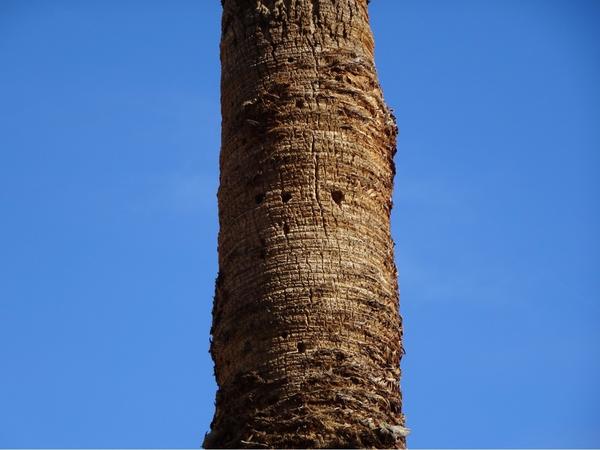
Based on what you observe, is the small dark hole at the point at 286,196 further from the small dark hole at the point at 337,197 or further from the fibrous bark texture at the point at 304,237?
the small dark hole at the point at 337,197

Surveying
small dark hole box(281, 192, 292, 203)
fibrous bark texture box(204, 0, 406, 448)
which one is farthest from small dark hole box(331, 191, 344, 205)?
small dark hole box(281, 192, 292, 203)

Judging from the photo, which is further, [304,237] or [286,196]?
[286,196]

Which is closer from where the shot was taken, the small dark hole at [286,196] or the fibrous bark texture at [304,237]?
the fibrous bark texture at [304,237]

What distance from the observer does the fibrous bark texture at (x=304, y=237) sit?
10.1 metres

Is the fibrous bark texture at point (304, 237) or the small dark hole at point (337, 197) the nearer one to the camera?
the fibrous bark texture at point (304, 237)

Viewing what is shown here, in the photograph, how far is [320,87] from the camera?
1130cm

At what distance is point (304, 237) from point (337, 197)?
507mm

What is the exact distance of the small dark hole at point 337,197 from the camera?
10836mm

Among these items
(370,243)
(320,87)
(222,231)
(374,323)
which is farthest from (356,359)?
(320,87)

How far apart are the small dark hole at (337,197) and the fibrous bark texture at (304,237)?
0.01 meters

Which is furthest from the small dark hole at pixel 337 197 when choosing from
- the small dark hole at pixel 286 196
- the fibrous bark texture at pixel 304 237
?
the small dark hole at pixel 286 196

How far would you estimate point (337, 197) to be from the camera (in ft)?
35.6

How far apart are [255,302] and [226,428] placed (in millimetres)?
1065

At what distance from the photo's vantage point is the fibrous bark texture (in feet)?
33.0
